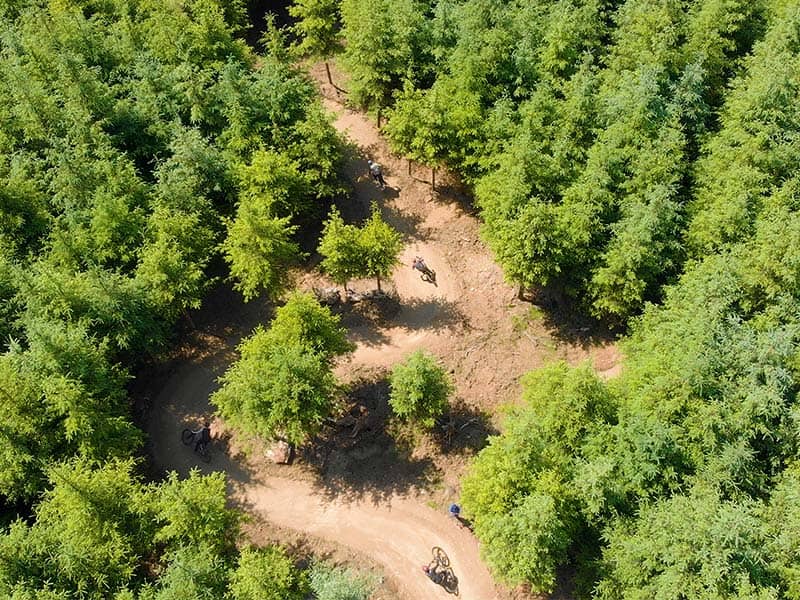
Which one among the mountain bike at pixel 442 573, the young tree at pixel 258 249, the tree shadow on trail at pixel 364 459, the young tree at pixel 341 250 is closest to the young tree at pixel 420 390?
the tree shadow on trail at pixel 364 459

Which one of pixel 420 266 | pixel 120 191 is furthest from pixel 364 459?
pixel 120 191

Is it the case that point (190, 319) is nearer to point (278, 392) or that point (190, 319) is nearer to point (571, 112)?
point (278, 392)

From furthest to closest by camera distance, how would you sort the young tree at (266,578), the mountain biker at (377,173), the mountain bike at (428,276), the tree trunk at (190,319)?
the mountain biker at (377,173) → the mountain bike at (428,276) → the tree trunk at (190,319) → the young tree at (266,578)

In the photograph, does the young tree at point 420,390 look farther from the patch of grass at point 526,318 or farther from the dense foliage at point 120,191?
the dense foliage at point 120,191

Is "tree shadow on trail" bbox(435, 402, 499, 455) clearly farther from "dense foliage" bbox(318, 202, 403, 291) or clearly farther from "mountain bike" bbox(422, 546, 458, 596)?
"dense foliage" bbox(318, 202, 403, 291)

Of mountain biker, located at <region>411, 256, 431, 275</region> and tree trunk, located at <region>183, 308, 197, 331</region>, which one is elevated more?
mountain biker, located at <region>411, 256, 431, 275</region>

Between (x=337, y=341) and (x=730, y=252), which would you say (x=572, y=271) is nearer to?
(x=730, y=252)

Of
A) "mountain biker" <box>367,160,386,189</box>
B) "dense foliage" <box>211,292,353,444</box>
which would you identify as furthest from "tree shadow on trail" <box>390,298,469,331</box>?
"mountain biker" <box>367,160,386,189</box>
